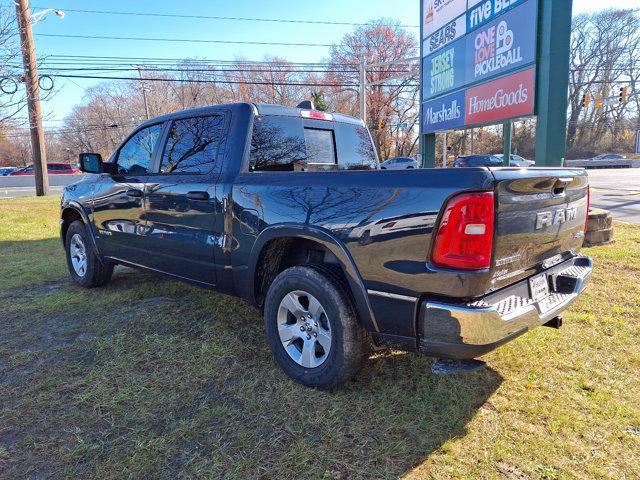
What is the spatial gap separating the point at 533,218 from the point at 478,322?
74 centimetres

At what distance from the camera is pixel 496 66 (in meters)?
6.48

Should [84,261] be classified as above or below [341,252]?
below

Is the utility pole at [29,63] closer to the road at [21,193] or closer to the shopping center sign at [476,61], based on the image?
the road at [21,193]

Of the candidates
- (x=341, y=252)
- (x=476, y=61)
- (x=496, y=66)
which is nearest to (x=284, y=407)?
(x=341, y=252)

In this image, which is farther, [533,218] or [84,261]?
[84,261]

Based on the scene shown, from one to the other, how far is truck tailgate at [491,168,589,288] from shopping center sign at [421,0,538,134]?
347 cm

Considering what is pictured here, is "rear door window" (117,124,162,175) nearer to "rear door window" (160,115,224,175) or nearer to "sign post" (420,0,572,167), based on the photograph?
"rear door window" (160,115,224,175)

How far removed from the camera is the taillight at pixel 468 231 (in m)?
2.15

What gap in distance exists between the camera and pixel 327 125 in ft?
13.3

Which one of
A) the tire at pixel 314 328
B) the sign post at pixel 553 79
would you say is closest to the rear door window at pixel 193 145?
the tire at pixel 314 328

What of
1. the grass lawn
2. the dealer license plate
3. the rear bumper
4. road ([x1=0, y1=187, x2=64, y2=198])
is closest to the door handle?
the grass lawn

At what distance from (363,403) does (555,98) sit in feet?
15.6

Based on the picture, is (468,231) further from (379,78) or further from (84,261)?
(379,78)

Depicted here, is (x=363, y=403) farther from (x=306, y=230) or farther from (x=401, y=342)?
(x=306, y=230)
